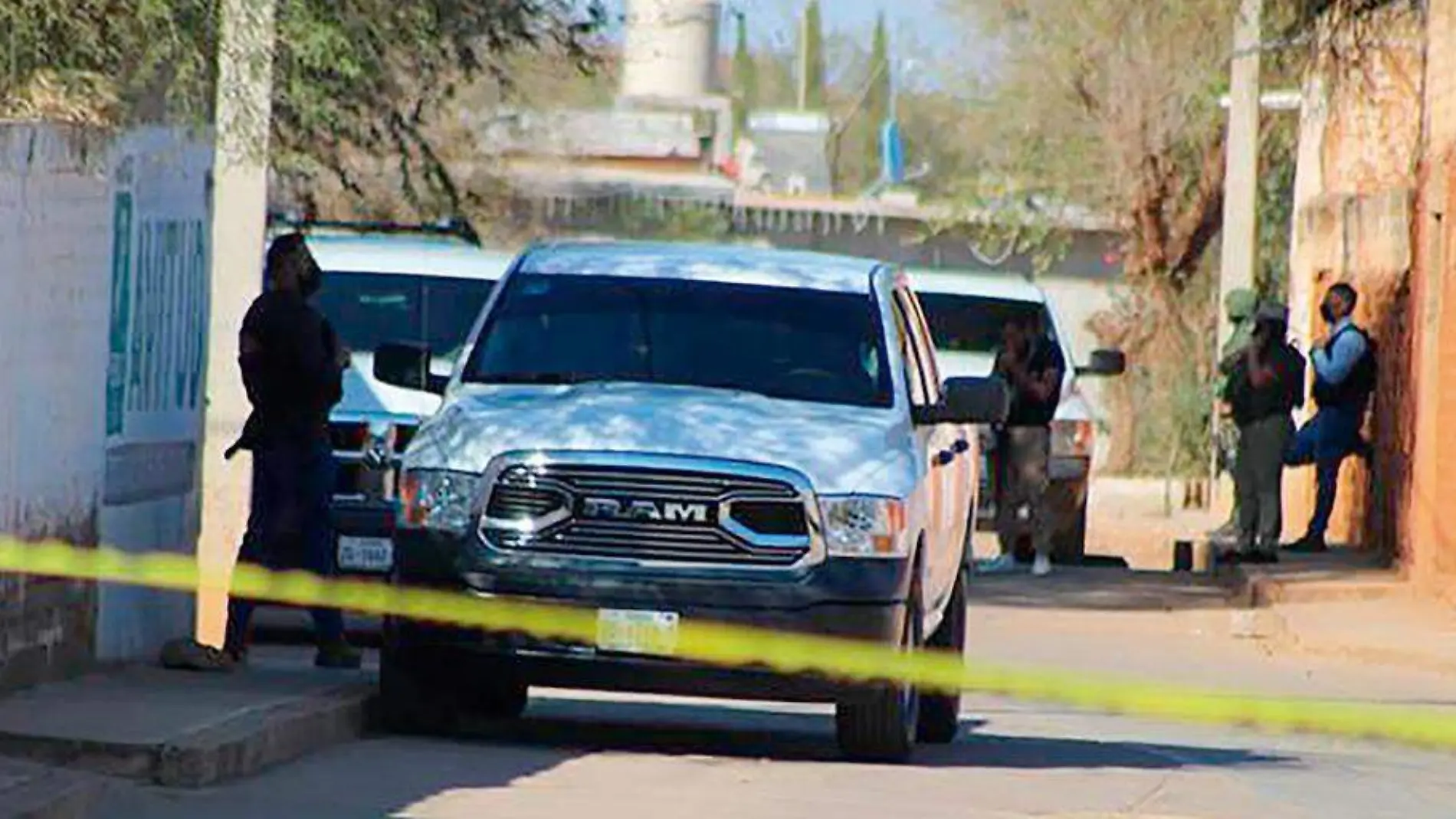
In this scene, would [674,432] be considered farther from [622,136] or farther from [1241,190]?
[622,136]

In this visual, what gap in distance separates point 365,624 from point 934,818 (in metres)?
5.98

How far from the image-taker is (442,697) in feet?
45.9

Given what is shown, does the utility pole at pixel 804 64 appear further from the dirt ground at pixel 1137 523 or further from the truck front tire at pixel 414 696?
the truck front tire at pixel 414 696

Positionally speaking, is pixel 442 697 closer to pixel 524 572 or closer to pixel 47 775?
pixel 524 572

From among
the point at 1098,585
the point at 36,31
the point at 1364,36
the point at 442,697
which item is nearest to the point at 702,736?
the point at 442,697

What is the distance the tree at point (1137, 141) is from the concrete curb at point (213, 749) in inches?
Answer: 1241

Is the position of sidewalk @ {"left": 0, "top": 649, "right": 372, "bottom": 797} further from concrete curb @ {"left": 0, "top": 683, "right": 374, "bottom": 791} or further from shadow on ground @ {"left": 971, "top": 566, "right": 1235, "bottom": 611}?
shadow on ground @ {"left": 971, "top": 566, "right": 1235, "bottom": 611}

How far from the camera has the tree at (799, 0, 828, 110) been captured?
97294 mm

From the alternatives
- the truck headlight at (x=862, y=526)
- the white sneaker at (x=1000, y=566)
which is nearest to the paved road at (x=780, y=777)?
the truck headlight at (x=862, y=526)

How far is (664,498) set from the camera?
13320mm

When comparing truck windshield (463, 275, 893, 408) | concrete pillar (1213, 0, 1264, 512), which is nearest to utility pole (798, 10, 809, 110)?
concrete pillar (1213, 0, 1264, 512)

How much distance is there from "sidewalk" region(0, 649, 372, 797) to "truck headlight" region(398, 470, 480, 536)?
2.71 feet

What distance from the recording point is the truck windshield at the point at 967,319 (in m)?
27.5

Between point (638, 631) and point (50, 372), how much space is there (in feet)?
8.41
